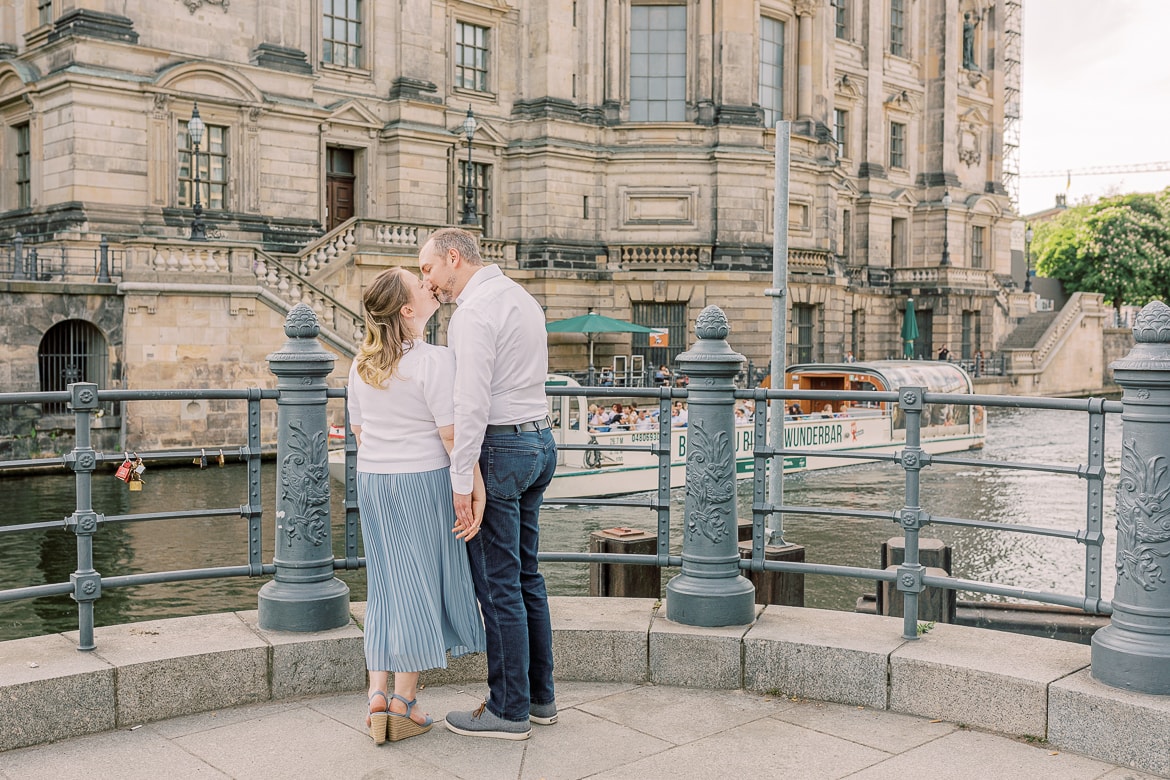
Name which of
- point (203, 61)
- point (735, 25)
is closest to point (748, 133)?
point (735, 25)

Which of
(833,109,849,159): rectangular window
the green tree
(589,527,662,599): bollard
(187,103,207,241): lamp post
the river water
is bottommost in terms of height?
the river water

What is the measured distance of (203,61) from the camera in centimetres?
2823

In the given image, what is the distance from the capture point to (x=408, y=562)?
5074mm

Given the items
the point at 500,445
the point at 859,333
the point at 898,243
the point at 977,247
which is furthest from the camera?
the point at 977,247

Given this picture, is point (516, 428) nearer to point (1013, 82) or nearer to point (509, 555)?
point (509, 555)

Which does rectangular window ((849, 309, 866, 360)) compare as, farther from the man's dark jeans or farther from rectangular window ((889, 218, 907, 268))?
the man's dark jeans

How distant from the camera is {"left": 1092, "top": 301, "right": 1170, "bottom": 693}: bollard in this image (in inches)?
193

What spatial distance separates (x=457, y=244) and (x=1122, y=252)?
8106 centimetres

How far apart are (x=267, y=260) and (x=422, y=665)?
21.4m

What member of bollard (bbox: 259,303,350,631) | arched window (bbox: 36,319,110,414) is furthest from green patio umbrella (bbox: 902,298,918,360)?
bollard (bbox: 259,303,350,631)

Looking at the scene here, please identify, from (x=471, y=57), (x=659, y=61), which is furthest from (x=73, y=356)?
(x=659, y=61)

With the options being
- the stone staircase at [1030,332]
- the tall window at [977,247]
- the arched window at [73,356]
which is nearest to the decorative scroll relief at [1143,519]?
the arched window at [73,356]

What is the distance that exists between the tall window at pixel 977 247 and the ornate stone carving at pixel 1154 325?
55166 mm

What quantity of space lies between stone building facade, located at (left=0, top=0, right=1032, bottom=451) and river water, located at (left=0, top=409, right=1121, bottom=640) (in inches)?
215
